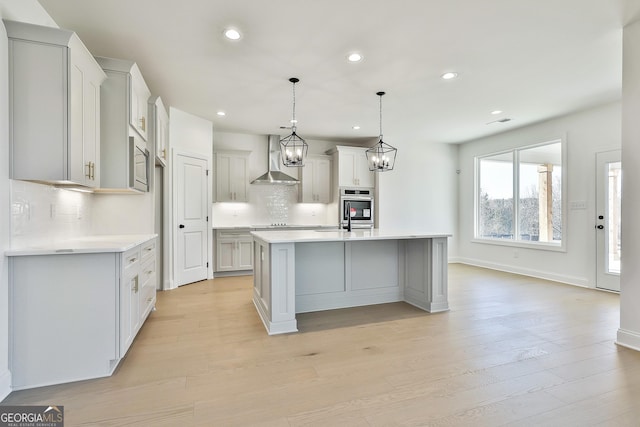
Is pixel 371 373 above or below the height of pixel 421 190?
below

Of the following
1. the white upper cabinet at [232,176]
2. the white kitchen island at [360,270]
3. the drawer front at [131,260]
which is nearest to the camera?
the drawer front at [131,260]

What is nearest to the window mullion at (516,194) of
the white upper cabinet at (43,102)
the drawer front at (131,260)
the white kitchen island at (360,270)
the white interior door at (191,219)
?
the white kitchen island at (360,270)

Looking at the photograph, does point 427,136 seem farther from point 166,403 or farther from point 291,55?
point 166,403

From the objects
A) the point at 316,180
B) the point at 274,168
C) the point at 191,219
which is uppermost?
the point at 274,168

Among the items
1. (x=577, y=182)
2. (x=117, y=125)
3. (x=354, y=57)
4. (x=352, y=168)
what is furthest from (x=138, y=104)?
(x=577, y=182)

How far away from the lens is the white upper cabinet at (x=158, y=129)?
3688mm

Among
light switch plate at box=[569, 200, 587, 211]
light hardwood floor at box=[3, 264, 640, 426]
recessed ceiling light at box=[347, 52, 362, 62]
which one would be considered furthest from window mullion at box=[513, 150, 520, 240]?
recessed ceiling light at box=[347, 52, 362, 62]

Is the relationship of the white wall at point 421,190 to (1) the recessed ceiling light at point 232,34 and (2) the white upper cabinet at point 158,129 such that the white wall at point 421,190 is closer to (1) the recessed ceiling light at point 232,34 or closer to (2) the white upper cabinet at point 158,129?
(2) the white upper cabinet at point 158,129

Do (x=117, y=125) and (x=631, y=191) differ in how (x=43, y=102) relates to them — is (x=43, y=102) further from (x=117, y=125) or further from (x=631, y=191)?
(x=631, y=191)

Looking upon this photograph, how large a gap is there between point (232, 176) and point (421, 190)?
394 centimetres

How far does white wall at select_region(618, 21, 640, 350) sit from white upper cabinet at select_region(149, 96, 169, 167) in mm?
4623

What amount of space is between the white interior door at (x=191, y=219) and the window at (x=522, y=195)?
215 inches

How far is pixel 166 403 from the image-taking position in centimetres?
182

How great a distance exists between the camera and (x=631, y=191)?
8.34ft
